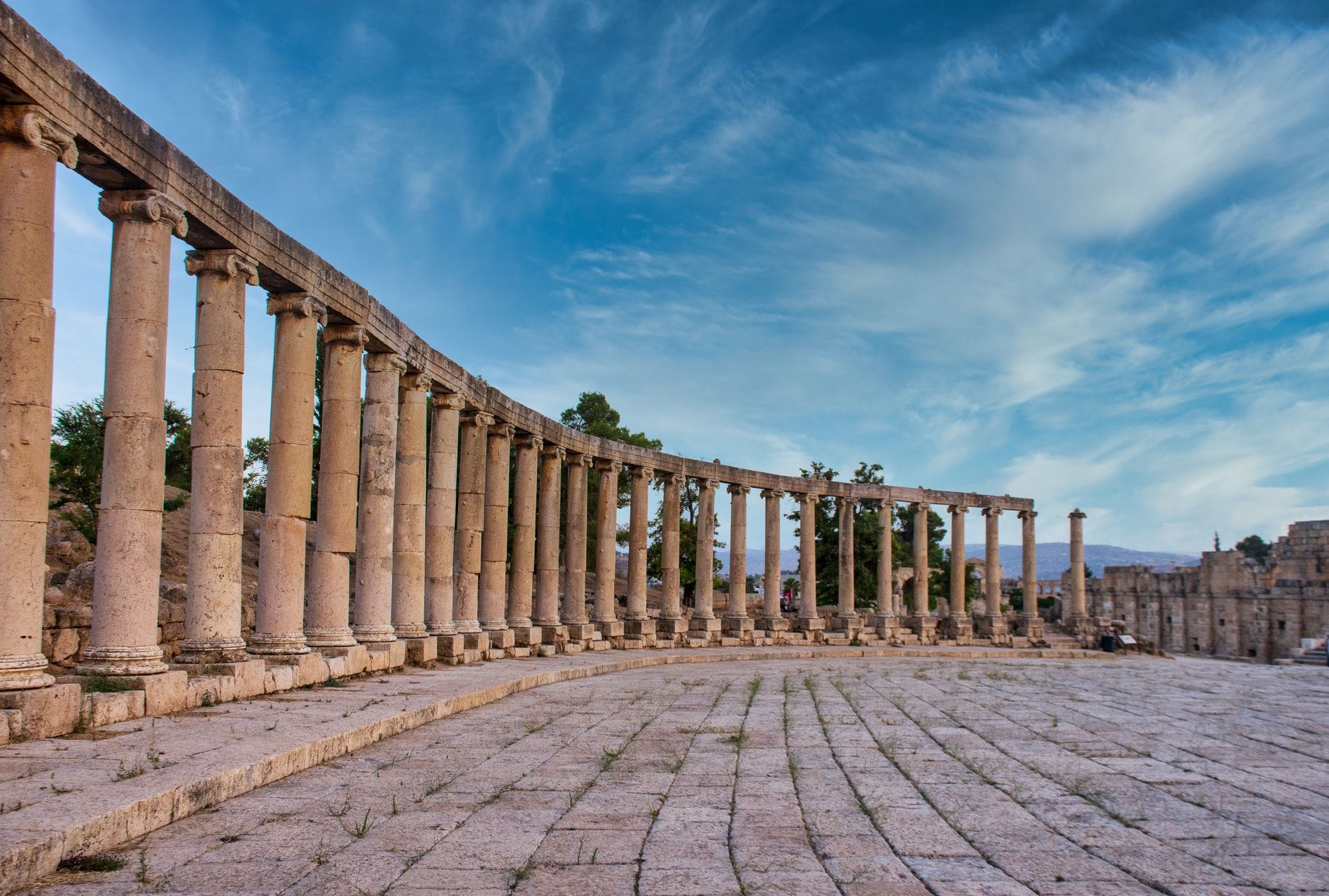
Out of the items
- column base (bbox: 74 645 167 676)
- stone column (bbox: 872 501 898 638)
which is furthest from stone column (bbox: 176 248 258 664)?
stone column (bbox: 872 501 898 638)

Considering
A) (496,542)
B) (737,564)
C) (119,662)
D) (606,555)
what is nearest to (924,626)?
(737,564)

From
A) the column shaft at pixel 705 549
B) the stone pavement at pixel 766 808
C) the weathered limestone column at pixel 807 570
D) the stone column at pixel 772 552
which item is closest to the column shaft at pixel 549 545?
the column shaft at pixel 705 549

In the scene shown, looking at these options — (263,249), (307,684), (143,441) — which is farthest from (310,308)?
(307,684)

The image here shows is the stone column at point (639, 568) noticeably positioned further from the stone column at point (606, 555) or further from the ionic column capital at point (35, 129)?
the ionic column capital at point (35, 129)

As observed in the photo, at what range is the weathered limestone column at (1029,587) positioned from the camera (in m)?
47.3

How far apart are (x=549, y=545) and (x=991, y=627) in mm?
25918

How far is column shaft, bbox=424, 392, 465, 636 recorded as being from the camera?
74.7 feet

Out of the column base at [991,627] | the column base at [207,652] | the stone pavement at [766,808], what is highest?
the column base at [207,652]

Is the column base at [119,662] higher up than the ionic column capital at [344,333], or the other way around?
the ionic column capital at [344,333]

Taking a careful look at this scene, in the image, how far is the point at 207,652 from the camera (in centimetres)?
1388

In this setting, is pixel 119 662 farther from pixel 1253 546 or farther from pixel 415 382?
pixel 1253 546

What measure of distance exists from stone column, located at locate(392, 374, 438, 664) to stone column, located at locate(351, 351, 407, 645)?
0.92m

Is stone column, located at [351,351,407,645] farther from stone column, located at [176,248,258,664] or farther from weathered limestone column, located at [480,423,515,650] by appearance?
weathered limestone column, located at [480,423,515,650]

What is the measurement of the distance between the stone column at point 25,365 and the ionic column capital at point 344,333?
7291mm
